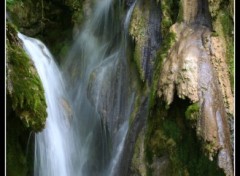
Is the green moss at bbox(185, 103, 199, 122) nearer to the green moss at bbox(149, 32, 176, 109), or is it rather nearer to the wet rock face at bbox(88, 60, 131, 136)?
the green moss at bbox(149, 32, 176, 109)

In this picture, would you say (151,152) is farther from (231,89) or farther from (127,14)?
(127,14)

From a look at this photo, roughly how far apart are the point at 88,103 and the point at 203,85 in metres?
3.70

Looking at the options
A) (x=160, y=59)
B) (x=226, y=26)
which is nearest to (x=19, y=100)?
(x=160, y=59)

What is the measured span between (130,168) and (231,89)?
2.43m

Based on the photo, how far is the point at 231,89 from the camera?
6621mm

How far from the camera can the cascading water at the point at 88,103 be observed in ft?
25.7

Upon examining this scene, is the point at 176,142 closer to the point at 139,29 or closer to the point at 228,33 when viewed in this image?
the point at 228,33

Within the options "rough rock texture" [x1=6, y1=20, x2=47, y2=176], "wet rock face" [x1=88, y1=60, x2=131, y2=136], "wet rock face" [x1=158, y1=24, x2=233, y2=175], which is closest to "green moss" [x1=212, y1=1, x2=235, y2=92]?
"wet rock face" [x1=158, y1=24, x2=233, y2=175]

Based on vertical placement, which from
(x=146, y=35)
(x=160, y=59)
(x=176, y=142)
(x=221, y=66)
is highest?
(x=146, y=35)

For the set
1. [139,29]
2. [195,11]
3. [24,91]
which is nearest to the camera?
[24,91]

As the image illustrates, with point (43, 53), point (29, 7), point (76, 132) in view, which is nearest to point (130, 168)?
point (76, 132)

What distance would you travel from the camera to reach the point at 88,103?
9.55 m

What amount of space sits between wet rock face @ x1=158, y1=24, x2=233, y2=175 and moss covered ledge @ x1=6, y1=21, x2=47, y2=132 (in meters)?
2.21

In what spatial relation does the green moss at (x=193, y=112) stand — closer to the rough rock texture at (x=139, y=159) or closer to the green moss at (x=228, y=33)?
the green moss at (x=228, y=33)
